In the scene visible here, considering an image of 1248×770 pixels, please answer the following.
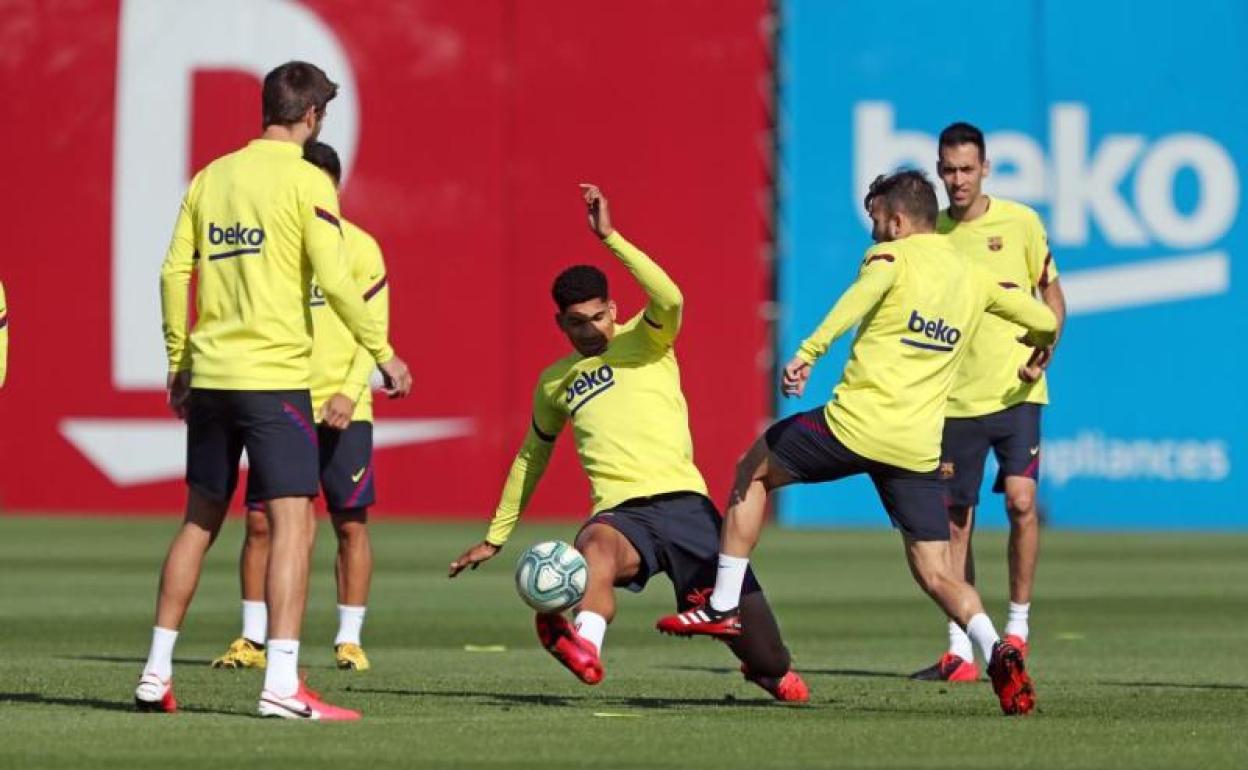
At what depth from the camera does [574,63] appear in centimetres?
2489

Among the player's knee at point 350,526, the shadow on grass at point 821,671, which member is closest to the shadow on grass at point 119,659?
the player's knee at point 350,526

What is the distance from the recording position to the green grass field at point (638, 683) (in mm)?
8406

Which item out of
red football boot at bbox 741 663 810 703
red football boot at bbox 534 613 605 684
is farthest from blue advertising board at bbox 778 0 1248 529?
red football boot at bbox 534 613 605 684

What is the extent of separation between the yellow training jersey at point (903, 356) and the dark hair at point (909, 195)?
0.17 metres

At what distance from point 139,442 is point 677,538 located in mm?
14888

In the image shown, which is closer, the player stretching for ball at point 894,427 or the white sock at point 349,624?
the player stretching for ball at point 894,427

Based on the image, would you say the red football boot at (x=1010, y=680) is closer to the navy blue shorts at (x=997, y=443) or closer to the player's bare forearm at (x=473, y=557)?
the player's bare forearm at (x=473, y=557)

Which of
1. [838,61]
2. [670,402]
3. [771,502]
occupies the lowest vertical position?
[771,502]

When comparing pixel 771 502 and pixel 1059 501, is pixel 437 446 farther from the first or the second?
pixel 1059 501

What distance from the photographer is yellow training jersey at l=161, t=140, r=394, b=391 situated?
930cm

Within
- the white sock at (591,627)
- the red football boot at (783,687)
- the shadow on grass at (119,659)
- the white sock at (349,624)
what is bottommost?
the shadow on grass at (119,659)

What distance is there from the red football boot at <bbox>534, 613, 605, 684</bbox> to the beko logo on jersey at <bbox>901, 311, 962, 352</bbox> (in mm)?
1645

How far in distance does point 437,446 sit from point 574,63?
3.67 meters

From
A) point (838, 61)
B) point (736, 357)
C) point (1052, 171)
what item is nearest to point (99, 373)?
point (736, 357)
